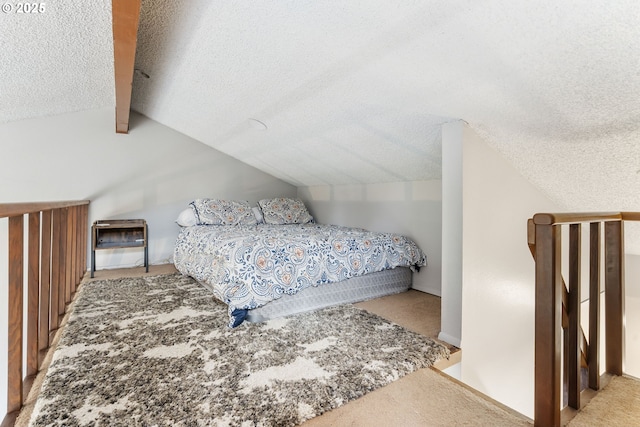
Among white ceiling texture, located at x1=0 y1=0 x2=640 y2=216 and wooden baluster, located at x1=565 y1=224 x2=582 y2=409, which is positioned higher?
white ceiling texture, located at x1=0 y1=0 x2=640 y2=216

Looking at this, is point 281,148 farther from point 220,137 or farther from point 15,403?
point 15,403

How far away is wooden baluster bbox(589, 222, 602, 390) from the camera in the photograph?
1.35m

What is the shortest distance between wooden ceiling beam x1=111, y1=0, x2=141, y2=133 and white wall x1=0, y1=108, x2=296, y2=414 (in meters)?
1.17

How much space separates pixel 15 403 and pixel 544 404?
1864mm

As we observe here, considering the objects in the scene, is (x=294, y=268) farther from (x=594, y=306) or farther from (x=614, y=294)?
(x=614, y=294)

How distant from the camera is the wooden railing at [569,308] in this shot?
1.07m

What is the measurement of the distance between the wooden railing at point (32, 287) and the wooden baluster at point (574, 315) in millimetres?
1948

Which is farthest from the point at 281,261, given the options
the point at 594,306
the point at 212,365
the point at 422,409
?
the point at 594,306

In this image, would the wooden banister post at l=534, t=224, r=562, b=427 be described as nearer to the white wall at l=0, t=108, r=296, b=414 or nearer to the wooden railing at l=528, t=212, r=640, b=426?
the wooden railing at l=528, t=212, r=640, b=426

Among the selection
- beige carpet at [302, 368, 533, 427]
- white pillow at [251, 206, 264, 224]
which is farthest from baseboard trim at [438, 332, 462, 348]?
white pillow at [251, 206, 264, 224]

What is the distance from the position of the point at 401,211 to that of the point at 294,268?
1400 millimetres

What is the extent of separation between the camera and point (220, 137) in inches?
147

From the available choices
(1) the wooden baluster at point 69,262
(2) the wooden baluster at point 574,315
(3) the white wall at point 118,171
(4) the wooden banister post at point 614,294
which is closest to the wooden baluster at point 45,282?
(1) the wooden baluster at point 69,262

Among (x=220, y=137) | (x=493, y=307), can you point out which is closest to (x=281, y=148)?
(x=220, y=137)
